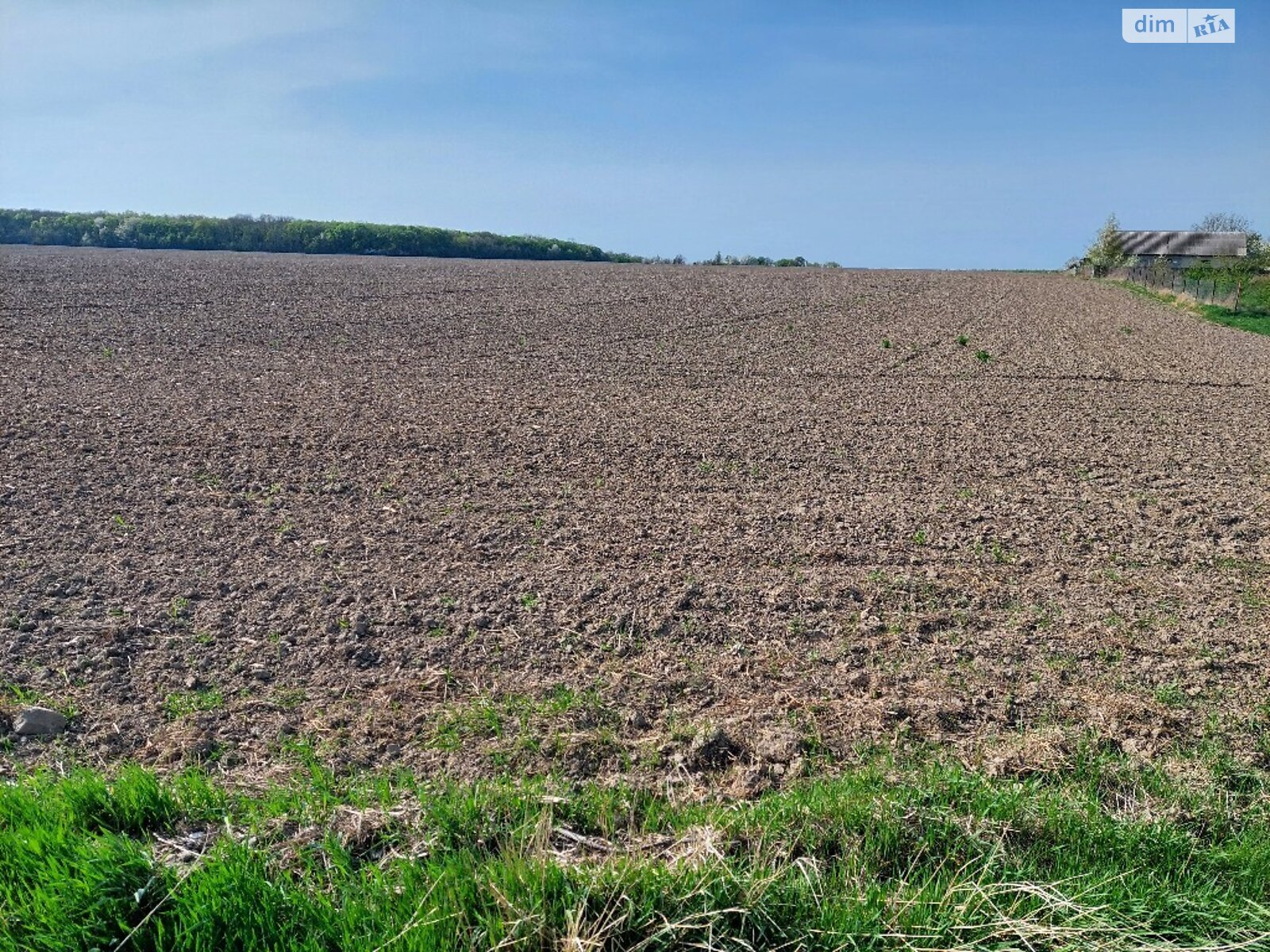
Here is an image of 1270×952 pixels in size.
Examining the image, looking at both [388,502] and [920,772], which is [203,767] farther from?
[388,502]

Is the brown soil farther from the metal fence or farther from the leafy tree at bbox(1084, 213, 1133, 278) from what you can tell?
the leafy tree at bbox(1084, 213, 1133, 278)

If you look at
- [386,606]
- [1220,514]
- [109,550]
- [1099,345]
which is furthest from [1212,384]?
[109,550]

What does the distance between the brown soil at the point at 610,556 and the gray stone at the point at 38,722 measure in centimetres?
16

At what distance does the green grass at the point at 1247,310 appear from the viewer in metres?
25.9

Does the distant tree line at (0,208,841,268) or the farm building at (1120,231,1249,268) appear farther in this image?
the farm building at (1120,231,1249,268)

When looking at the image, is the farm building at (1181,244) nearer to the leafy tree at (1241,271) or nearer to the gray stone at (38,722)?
the leafy tree at (1241,271)

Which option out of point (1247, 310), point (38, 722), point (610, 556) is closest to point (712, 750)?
point (610, 556)

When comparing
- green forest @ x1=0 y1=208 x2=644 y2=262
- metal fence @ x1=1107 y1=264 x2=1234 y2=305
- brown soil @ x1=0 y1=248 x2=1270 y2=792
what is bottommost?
brown soil @ x1=0 y1=248 x2=1270 y2=792

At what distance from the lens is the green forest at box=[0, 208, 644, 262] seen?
135ft

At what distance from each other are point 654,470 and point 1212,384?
10.7m

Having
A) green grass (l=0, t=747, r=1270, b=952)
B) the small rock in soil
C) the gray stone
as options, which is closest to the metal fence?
the small rock in soil

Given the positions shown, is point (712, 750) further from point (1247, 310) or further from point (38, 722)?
point (1247, 310)

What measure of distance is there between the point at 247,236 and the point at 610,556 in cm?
3999

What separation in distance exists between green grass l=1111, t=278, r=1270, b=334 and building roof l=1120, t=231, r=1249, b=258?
28.3m
